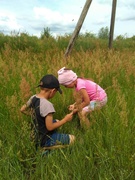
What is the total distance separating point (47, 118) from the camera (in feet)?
8.93

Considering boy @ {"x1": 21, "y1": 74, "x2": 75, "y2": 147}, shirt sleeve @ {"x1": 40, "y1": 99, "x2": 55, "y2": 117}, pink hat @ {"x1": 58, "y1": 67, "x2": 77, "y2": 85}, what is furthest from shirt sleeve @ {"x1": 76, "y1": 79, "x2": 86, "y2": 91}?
shirt sleeve @ {"x1": 40, "y1": 99, "x2": 55, "y2": 117}

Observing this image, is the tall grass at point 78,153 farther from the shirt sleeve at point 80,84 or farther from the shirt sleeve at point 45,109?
the shirt sleeve at point 80,84

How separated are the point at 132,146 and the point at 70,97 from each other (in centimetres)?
149

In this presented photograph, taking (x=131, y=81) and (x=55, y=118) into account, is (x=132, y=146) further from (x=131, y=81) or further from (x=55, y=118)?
(x=131, y=81)

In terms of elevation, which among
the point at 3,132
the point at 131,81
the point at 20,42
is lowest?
the point at 3,132

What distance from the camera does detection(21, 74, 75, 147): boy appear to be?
2715mm

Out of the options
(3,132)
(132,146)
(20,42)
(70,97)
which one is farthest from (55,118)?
(20,42)

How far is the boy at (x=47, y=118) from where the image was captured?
271 centimetres

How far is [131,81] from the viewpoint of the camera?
4.63 m

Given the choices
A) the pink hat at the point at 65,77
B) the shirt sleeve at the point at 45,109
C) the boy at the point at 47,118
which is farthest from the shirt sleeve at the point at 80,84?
the shirt sleeve at the point at 45,109

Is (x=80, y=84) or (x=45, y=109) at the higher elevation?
(x=80, y=84)

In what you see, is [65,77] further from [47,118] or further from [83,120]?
[83,120]

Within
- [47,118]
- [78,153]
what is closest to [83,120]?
[78,153]

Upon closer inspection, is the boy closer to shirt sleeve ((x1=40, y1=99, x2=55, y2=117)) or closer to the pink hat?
shirt sleeve ((x1=40, y1=99, x2=55, y2=117))
